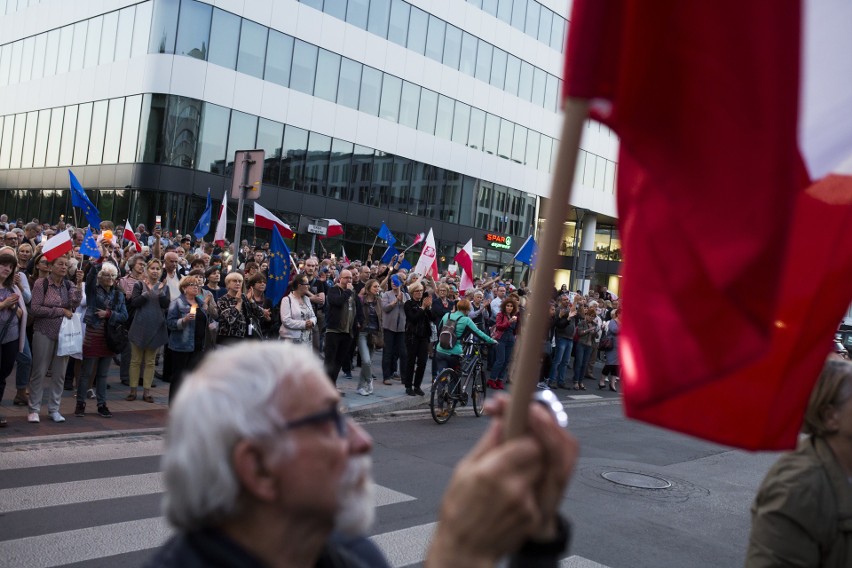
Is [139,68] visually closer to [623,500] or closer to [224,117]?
[224,117]

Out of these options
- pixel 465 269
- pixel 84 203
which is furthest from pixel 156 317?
pixel 465 269

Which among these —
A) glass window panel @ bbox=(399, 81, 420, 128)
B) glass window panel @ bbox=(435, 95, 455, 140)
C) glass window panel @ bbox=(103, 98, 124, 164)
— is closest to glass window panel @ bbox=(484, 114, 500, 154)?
glass window panel @ bbox=(435, 95, 455, 140)

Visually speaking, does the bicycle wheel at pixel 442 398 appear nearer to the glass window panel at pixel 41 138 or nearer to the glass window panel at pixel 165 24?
the glass window panel at pixel 165 24

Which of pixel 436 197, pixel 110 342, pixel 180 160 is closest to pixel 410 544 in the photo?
pixel 110 342

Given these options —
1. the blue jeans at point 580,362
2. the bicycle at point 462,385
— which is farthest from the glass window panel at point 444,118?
the bicycle at point 462,385

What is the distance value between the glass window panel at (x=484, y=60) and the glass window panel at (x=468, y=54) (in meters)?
0.31

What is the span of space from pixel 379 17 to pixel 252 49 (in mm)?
6857

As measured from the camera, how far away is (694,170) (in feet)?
5.18

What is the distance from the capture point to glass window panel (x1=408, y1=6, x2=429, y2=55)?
36.3 meters

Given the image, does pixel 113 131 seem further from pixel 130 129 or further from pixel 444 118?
pixel 444 118

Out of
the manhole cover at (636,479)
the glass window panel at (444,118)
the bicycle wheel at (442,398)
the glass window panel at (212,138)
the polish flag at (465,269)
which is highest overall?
the glass window panel at (444,118)

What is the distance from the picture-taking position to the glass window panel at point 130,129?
30.0m

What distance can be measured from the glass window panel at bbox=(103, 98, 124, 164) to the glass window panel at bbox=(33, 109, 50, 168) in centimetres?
533

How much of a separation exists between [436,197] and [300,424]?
37.7m
